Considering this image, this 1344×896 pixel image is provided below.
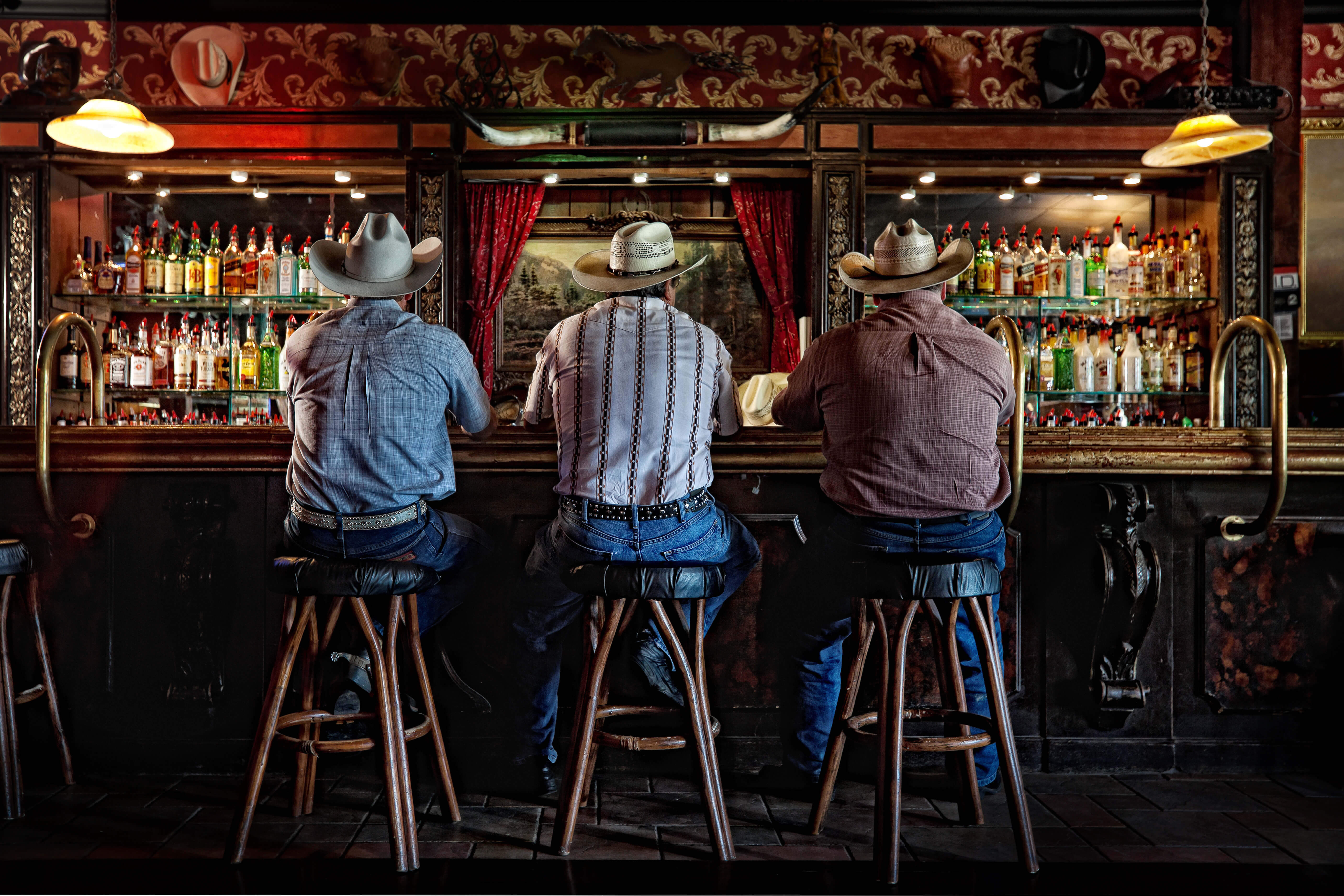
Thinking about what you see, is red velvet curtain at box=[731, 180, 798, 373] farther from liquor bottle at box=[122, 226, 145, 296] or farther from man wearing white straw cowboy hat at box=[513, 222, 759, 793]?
liquor bottle at box=[122, 226, 145, 296]

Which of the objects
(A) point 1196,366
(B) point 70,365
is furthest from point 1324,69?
(B) point 70,365

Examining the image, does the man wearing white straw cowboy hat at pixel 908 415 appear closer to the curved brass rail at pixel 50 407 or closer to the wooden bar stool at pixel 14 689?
the curved brass rail at pixel 50 407

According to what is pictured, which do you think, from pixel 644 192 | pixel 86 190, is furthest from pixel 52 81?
pixel 644 192

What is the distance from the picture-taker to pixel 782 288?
5.17m

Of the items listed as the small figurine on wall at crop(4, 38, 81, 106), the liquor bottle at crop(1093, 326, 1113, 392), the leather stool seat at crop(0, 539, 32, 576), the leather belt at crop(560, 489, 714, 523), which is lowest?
the leather stool seat at crop(0, 539, 32, 576)

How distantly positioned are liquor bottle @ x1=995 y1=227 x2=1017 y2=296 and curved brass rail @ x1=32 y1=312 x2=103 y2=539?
4.10 metres

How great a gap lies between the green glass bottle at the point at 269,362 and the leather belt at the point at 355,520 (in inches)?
126

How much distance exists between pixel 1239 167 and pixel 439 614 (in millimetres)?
4485

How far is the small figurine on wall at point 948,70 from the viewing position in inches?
197

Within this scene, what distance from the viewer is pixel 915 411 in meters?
2.20

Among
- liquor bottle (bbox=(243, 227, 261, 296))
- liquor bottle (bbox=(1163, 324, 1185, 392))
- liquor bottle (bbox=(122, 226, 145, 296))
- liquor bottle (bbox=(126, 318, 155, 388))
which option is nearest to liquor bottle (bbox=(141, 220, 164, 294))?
liquor bottle (bbox=(122, 226, 145, 296))

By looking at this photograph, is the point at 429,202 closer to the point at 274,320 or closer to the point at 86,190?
the point at 274,320

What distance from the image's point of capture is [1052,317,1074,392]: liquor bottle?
203 inches

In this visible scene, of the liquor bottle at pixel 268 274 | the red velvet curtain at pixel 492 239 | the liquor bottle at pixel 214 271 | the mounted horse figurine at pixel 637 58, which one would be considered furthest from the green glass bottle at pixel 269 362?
the mounted horse figurine at pixel 637 58
